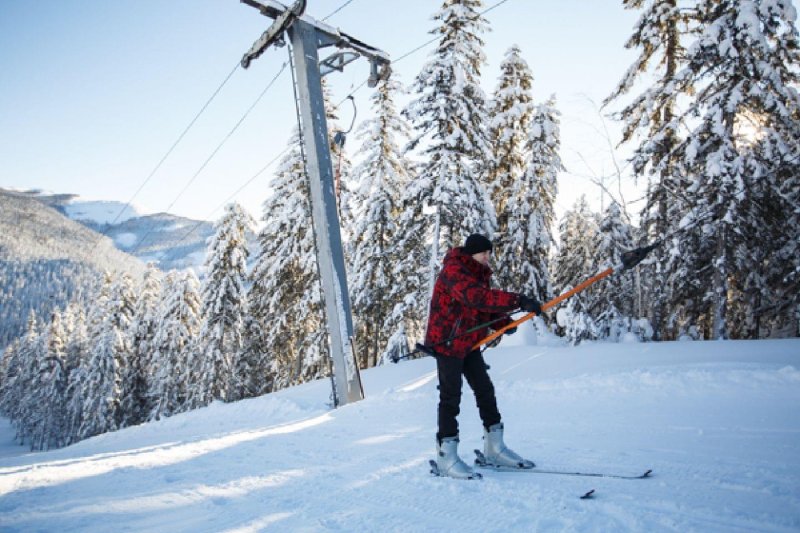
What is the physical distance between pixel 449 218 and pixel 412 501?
41.8 feet

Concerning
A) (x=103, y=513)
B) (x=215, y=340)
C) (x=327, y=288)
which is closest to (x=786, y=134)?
Answer: (x=327, y=288)

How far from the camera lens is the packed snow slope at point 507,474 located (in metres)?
2.81

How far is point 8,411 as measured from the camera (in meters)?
78.1

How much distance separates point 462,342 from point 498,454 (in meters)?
1.07

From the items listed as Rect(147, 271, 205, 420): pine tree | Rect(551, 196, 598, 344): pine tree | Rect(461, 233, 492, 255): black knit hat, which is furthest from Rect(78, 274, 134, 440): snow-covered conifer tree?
Rect(461, 233, 492, 255): black knit hat

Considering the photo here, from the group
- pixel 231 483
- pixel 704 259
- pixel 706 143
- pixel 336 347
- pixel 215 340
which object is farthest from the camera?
pixel 215 340

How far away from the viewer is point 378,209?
1928 cm

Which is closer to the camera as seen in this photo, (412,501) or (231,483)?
(412,501)

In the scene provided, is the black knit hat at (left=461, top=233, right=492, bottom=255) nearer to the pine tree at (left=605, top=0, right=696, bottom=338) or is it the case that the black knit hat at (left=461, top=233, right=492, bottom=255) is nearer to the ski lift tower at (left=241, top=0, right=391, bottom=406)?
the ski lift tower at (left=241, top=0, right=391, bottom=406)

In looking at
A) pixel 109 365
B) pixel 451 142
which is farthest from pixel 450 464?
pixel 109 365

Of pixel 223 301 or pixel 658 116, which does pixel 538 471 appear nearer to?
pixel 658 116

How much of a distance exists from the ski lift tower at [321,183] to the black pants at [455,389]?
4.72m

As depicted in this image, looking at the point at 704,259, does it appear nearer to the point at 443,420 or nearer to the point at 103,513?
the point at 443,420

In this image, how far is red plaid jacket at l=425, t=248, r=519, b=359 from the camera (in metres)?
3.58
